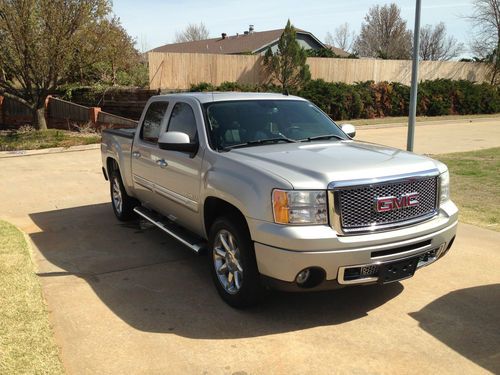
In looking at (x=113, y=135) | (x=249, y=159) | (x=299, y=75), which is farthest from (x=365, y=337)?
(x=299, y=75)

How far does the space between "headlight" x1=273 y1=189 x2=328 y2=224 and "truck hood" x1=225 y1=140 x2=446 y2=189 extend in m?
0.07

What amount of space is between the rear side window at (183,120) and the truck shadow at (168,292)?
4.67ft

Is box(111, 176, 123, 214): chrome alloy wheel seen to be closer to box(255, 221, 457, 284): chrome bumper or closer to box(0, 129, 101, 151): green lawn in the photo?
box(255, 221, 457, 284): chrome bumper

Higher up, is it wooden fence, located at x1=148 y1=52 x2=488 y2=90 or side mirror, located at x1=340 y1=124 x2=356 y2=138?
wooden fence, located at x1=148 y1=52 x2=488 y2=90

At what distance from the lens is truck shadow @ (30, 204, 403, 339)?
4.09 metres

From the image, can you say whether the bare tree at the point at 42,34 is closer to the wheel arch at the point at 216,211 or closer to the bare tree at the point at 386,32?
the wheel arch at the point at 216,211

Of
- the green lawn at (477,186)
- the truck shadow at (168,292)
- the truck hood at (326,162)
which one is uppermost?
the truck hood at (326,162)

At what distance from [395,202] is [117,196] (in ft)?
15.2

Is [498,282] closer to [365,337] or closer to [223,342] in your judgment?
[365,337]

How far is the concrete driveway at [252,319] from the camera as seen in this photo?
3512mm

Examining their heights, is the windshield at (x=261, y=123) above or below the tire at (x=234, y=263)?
above

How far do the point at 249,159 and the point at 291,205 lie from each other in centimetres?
76

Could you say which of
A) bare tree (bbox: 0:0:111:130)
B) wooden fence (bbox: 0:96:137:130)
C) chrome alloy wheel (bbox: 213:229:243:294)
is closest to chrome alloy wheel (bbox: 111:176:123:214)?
chrome alloy wheel (bbox: 213:229:243:294)

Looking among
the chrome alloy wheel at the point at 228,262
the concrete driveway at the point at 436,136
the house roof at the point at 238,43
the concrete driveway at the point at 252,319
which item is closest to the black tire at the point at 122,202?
the concrete driveway at the point at 252,319
